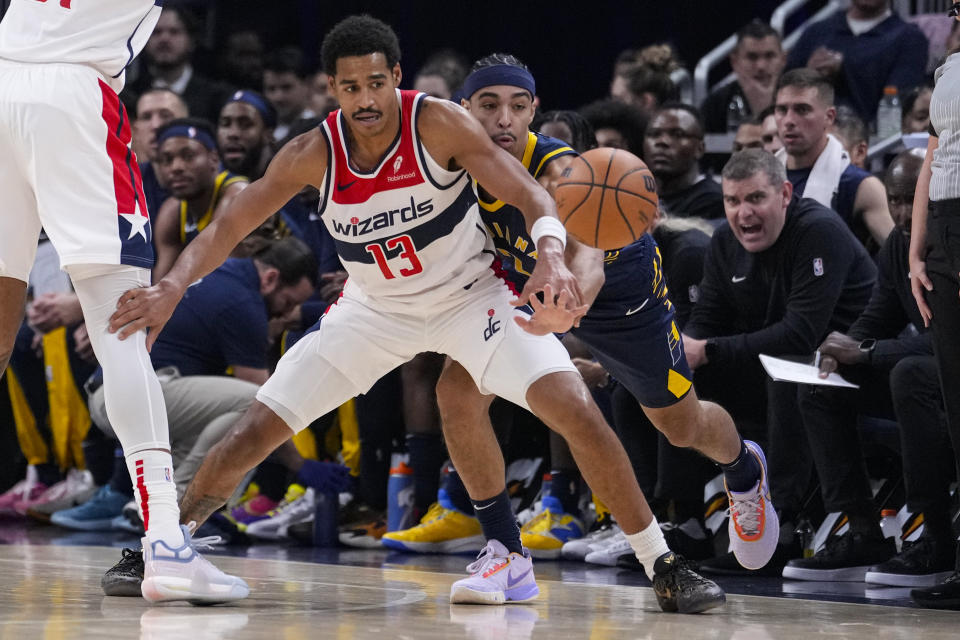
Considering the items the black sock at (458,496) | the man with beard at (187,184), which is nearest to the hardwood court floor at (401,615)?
the black sock at (458,496)

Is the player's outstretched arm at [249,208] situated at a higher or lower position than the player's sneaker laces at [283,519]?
higher

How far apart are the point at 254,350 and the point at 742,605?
3.41 metres

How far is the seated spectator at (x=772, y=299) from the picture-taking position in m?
5.85

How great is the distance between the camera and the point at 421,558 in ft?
20.8

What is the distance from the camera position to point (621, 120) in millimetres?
7730

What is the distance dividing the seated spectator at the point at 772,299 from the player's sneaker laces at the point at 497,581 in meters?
1.59

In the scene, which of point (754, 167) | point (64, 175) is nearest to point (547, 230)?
point (64, 175)

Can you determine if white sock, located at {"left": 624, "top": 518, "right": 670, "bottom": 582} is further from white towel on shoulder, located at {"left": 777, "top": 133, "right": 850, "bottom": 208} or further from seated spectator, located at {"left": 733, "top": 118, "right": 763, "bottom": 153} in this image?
seated spectator, located at {"left": 733, "top": 118, "right": 763, "bottom": 153}

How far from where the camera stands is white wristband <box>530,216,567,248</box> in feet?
12.9

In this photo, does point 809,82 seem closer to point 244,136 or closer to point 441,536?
point 441,536

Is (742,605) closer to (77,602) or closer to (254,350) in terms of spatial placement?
(77,602)

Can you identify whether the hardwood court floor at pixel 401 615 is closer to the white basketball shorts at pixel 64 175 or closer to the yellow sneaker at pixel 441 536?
the white basketball shorts at pixel 64 175

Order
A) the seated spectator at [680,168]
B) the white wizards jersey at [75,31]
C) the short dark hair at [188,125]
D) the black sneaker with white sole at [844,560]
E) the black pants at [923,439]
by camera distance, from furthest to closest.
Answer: the short dark hair at [188,125] < the seated spectator at [680,168] < the black sneaker with white sole at [844,560] < the black pants at [923,439] < the white wizards jersey at [75,31]

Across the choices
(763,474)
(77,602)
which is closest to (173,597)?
(77,602)
